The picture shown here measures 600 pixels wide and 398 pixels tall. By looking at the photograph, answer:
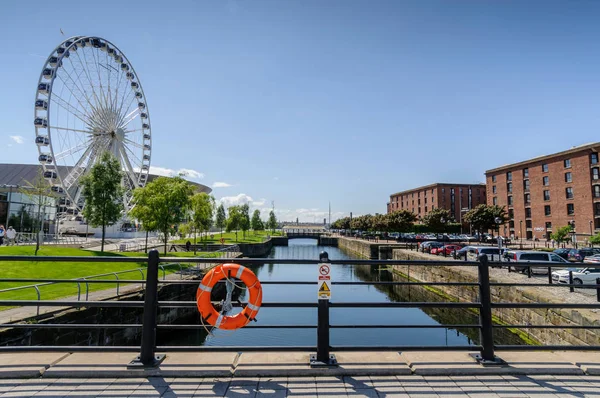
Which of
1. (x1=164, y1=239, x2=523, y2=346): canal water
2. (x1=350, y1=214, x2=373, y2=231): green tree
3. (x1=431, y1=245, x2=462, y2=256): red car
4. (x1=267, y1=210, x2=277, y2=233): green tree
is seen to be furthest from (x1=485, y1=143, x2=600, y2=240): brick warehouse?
(x1=267, y1=210, x2=277, y2=233): green tree

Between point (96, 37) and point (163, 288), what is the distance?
36.0m

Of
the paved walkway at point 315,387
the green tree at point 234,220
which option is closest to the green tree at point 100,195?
the paved walkway at point 315,387

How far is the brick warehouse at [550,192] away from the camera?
4944 centimetres

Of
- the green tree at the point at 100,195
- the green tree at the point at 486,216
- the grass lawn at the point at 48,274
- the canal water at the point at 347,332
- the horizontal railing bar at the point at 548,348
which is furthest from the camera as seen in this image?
the green tree at the point at 486,216

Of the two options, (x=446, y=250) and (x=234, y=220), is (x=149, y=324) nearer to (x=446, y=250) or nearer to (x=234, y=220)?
(x=446, y=250)

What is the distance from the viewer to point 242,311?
4.02m

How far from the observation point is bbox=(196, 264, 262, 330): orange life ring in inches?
156

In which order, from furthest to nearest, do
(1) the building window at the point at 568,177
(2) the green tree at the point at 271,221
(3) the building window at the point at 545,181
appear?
1. (2) the green tree at the point at 271,221
2. (3) the building window at the point at 545,181
3. (1) the building window at the point at 568,177

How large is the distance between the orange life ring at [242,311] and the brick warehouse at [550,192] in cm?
5800

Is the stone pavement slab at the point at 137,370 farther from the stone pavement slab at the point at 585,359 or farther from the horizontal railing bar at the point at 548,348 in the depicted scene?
the stone pavement slab at the point at 585,359

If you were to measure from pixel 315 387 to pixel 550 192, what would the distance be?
66.4 metres

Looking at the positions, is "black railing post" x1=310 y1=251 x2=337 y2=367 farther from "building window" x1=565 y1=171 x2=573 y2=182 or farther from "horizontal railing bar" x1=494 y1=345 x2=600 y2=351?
"building window" x1=565 y1=171 x2=573 y2=182

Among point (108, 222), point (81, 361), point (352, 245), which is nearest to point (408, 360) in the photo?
point (81, 361)

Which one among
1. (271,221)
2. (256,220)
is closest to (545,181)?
(256,220)
